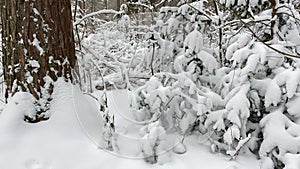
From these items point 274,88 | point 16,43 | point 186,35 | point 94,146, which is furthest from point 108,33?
point 274,88

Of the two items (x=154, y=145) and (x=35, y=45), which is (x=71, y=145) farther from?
(x=35, y=45)

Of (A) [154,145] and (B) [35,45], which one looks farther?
(B) [35,45]

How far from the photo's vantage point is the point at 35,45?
224 centimetres

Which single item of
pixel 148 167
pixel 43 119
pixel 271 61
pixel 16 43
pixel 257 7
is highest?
pixel 257 7

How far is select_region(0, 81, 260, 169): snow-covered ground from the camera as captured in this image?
2025mm

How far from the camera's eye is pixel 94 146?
2.20 m

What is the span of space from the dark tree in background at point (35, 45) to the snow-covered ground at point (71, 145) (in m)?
0.09

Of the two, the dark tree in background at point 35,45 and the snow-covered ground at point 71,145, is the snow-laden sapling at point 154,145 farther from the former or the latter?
the dark tree in background at point 35,45

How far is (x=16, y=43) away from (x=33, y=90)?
370 millimetres

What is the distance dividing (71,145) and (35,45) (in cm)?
78

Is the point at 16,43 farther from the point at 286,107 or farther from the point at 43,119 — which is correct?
the point at 286,107

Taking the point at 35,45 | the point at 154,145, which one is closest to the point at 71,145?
the point at 154,145

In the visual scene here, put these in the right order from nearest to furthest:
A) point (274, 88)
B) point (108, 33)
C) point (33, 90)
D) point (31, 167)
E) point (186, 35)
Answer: point (31, 167) → point (274, 88) → point (33, 90) → point (186, 35) → point (108, 33)

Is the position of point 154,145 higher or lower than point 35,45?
lower
